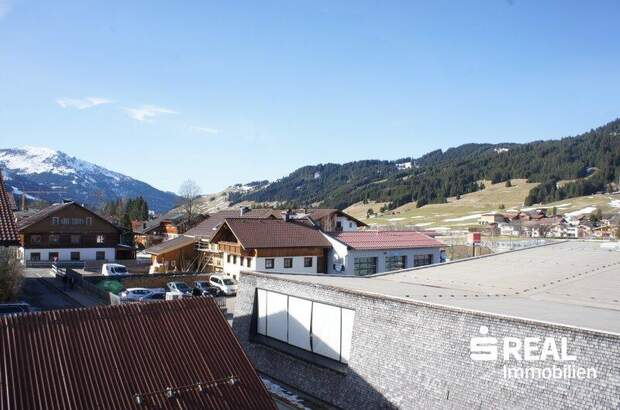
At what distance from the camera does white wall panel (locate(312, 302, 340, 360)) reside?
15.1 m

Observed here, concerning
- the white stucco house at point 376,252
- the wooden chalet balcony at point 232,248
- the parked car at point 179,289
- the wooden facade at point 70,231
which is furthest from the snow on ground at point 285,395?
the wooden facade at point 70,231

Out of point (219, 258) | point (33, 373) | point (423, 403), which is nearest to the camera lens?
point (33, 373)

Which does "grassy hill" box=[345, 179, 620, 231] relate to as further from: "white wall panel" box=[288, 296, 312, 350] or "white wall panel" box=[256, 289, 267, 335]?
"white wall panel" box=[288, 296, 312, 350]

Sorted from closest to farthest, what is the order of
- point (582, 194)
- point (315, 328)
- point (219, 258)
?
point (315, 328) < point (219, 258) < point (582, 194)

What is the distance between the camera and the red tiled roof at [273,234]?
37344mm

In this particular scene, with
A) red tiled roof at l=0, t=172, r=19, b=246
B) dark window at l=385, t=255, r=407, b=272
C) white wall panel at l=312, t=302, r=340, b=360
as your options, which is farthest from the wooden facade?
white wall panel at l=312, t=302, r=340, b=360

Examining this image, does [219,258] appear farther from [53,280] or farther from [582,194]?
[582,194]

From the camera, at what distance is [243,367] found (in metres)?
11.6

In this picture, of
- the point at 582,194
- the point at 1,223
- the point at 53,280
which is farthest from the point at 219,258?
the point at 582,194

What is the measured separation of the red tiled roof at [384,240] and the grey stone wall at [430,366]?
2299 cm

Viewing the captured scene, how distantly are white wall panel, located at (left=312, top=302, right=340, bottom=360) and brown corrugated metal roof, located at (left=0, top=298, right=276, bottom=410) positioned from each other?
3900mm

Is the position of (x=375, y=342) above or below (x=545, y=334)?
below

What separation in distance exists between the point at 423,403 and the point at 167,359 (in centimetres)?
587

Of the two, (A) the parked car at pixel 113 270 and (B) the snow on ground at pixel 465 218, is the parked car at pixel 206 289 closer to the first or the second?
(A) the parked car at pixel 113 270
